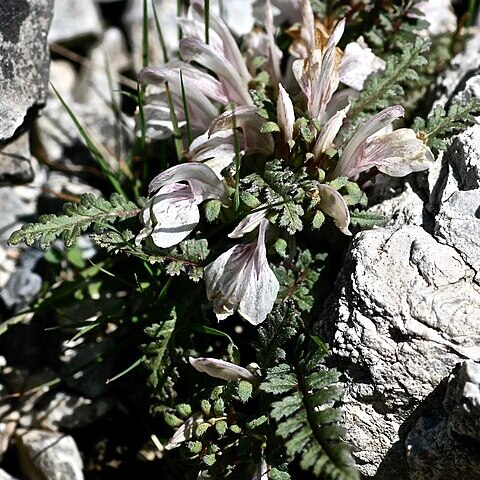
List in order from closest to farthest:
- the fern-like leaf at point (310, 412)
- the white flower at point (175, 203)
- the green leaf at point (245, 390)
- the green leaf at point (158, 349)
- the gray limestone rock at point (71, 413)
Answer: the fern-like leaf at point (310, 412) → the green leaf at point (245, 390) → the white flower at point (175, 203) → the green leaf at point (158, 349) → the gray limestone rock at point (71, 413)

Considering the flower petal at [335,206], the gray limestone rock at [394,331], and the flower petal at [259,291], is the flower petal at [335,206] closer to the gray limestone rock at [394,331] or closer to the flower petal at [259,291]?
the gray limestone rock at [394,331]

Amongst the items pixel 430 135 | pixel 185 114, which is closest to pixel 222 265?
pixel 185 114

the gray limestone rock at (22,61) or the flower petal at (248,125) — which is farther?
the gray limestone rock at (22,61)

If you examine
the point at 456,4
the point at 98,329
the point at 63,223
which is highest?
the point at 456,4

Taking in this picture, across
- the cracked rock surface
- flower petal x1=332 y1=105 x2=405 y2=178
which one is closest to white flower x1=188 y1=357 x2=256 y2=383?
the cracked rock surface

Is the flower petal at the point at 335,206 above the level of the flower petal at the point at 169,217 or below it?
above

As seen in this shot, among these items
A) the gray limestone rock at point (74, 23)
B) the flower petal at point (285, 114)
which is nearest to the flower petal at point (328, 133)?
the flower petal at point (285, 114)

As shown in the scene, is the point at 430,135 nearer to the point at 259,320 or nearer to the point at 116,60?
the point at 259,320
